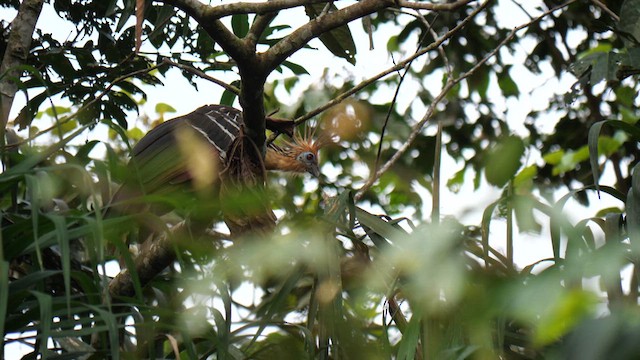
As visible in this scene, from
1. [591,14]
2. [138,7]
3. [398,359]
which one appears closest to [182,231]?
A: [138,7]

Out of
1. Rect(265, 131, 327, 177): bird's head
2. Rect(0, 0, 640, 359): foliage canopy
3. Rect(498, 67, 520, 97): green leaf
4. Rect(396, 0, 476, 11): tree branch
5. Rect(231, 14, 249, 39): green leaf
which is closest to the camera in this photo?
Rect(0, 0, 640, 359): foliage canopy

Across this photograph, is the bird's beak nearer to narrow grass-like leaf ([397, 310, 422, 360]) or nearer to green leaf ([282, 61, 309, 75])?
green leaf ([282, 61, 309, 75])

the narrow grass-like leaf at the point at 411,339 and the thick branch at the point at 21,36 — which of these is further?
the thick branch at the point at 21,36

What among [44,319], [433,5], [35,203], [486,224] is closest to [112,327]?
[44,319]

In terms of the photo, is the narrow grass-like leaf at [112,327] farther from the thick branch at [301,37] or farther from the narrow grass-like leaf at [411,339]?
the thick branch at [301,37]

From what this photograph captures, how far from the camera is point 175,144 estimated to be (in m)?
2.93

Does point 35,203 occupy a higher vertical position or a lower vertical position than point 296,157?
lower

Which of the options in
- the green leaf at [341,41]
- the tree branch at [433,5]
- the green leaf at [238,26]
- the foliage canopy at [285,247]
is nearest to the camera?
the foliage canopy at [285,247]

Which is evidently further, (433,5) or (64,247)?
(433,5)

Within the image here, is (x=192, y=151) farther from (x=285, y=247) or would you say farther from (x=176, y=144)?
(x=285, y=247)

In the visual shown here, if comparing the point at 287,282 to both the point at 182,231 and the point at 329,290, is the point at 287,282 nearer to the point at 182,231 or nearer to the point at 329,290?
the point at 329,290

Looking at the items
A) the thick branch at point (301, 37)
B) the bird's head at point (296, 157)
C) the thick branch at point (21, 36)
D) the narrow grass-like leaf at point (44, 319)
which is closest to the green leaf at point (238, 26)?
the thick branch at point (21, 36)

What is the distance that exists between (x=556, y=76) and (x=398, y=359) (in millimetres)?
2977

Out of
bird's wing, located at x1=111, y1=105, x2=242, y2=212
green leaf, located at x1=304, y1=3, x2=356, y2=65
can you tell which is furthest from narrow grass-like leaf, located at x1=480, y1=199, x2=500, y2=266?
bird's wing, located at x1=111, y1=105, x2=242, y2=212
